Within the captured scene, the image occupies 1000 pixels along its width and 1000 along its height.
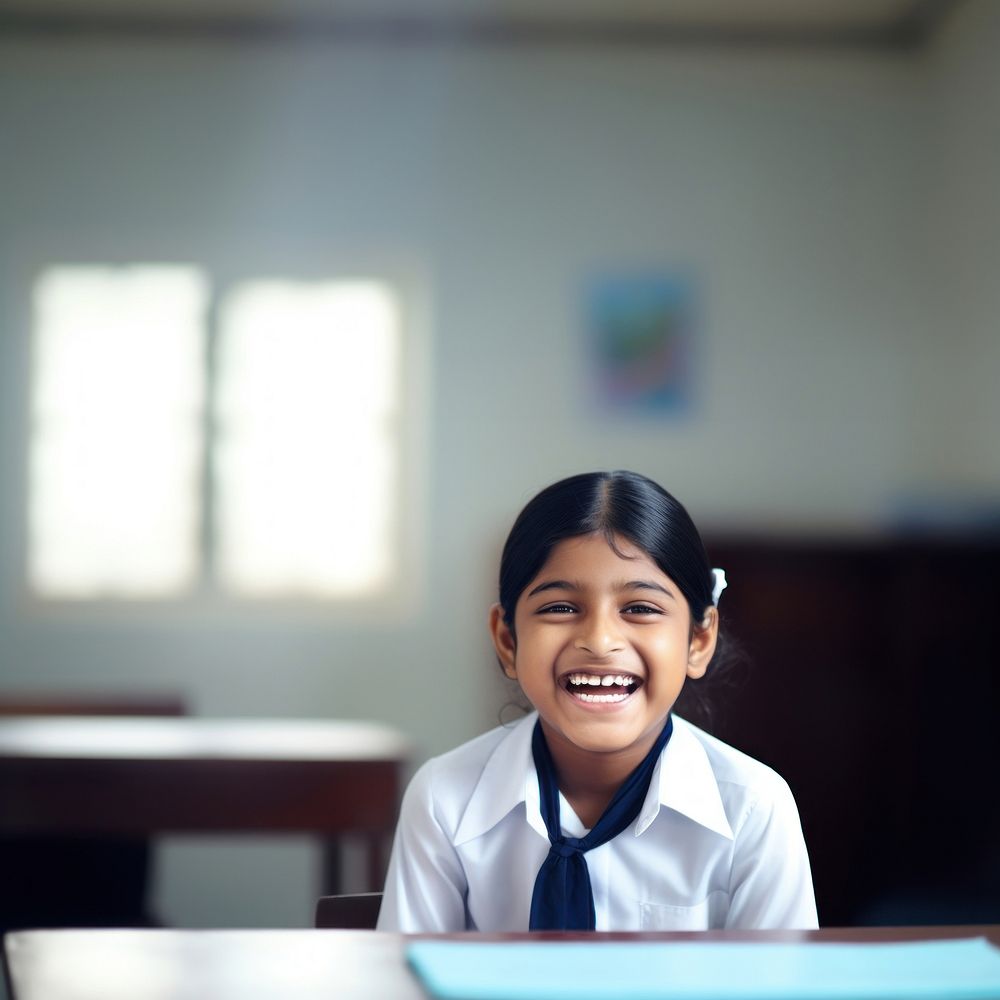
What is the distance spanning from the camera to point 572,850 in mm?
990

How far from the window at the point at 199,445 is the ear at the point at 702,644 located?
12.9 ft

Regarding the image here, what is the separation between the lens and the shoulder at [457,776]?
1.06 m

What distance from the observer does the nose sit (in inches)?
39.3

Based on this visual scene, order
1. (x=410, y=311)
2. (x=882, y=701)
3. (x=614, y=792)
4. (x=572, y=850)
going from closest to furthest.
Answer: (x=572, y=850), (x=614, y=792), (x=882, y=701), (x=410, y=311)

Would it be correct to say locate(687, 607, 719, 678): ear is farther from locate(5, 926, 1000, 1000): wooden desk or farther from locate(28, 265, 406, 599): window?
locate(28, 265, 406, 599): window

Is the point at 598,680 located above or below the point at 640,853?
above

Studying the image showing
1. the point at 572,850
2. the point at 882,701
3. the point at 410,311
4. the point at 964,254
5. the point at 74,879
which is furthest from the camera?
the point at 410,311

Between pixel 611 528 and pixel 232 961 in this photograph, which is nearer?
pixel 232 961

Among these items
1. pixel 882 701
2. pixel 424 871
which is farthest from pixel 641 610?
pixel 882 701

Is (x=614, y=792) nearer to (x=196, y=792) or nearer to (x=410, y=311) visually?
(x=196, y=792)

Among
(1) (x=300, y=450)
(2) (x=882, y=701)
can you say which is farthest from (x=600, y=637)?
(1) (x=300, y=450)

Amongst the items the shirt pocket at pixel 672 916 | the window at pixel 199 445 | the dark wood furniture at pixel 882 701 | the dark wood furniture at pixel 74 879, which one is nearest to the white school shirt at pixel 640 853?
the shirt pocket at pixel 672 916

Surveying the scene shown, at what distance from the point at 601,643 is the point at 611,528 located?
0.10 m

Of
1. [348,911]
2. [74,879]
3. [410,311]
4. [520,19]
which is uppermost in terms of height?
[520,19]
